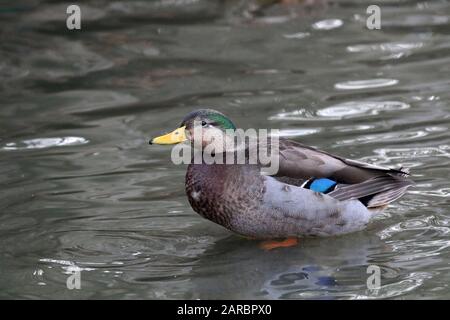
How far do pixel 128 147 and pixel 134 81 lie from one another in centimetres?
198

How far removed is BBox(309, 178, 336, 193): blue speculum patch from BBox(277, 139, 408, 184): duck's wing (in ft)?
0.10

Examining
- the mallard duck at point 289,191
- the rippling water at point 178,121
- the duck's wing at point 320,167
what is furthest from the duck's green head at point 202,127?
the rippling water at point 178,121

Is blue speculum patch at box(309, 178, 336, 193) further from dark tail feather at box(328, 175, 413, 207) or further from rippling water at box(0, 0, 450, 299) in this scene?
rippling water at box(0, 0, 450, 299)

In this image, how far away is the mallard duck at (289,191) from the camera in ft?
21.3

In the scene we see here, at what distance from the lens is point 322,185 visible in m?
6.61

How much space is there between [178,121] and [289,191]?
307 cm

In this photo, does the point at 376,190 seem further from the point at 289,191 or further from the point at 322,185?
the point at 289,191

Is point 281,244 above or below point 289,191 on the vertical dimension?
below

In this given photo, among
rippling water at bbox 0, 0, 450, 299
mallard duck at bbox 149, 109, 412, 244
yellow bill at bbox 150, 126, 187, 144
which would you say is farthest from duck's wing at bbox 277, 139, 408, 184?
yellow bill at bbox 150, 126, 187, 144

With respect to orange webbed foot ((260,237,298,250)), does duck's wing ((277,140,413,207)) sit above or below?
above

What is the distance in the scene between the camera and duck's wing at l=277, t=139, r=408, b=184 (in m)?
6.58

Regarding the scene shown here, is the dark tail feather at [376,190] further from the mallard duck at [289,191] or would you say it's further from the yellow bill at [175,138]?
the yellow bill at [175,138]

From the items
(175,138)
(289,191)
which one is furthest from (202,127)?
(289,191)
